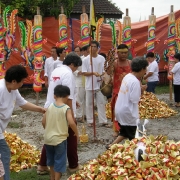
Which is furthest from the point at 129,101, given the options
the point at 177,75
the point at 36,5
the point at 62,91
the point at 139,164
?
the point at 36,5

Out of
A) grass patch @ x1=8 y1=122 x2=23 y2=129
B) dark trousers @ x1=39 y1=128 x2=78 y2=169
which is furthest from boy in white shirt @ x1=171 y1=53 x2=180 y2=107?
dark trousers @ x1=39 y1=128 x2=78 y2=169

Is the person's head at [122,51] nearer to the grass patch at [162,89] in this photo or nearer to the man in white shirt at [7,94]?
the man in white shirt at [7,94]

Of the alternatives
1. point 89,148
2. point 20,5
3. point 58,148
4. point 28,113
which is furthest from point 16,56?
point 58,148

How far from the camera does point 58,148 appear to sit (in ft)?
15.4

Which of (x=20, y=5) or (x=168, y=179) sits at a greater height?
(x=20, y=5)

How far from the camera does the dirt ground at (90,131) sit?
6.63 metres

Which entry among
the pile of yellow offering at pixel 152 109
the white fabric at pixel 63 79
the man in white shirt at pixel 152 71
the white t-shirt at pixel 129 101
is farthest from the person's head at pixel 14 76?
the man in white shirt at pixel 152 71

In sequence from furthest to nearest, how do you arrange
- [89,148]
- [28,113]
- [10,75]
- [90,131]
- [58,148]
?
[28,113] < [90,131] < [89,148] < [58,148] < [10,75]

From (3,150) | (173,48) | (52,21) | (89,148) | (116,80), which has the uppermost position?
(52,21)

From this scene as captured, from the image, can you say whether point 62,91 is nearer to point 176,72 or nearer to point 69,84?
point 69,84

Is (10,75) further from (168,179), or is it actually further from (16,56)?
(16,56)

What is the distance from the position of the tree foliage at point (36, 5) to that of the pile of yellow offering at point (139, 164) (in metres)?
11.2

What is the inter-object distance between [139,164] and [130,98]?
1.87 m

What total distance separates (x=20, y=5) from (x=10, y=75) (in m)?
10.7
